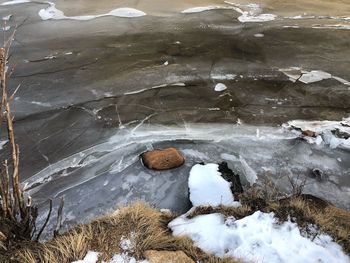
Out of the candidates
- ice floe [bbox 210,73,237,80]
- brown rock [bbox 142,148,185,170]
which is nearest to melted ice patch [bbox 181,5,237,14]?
ice floe [bbox 210,73,237,80]

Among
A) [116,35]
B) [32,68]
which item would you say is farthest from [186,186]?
[116,35]

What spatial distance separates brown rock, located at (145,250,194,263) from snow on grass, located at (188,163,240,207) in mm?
1310

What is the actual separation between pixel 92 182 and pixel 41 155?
0.96m

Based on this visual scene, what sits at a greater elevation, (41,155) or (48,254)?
(48,254)

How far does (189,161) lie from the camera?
562cm

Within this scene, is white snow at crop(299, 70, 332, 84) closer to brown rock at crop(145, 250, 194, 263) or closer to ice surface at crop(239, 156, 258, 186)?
ice surface at crop(239, 156, 258, 186)

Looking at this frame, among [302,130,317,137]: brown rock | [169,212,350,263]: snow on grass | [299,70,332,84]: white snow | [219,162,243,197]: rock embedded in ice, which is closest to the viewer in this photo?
[169,212,350,263]: snow on grass

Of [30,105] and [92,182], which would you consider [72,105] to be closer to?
[30,105]

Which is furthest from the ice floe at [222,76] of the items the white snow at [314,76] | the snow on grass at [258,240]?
the snow on grass at [258,240]

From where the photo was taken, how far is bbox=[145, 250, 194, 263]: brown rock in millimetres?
3252

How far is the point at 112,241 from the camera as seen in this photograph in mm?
3441

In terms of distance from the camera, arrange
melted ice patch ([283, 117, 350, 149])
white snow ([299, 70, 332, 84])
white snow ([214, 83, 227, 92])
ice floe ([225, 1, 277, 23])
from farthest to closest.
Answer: ice floe ([225, 1, 277, 23]) < white snow ([299, 70, 332, 84]) < white snow ([214, 83, 227, 92]) < melted ice patch ([283, 117, 350, 149])

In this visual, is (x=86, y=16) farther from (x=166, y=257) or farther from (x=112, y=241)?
(x=166, y=257)

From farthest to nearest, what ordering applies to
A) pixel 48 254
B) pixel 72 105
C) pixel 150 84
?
pixel 150 84 → pixel 72 105 → pixel 48 254
